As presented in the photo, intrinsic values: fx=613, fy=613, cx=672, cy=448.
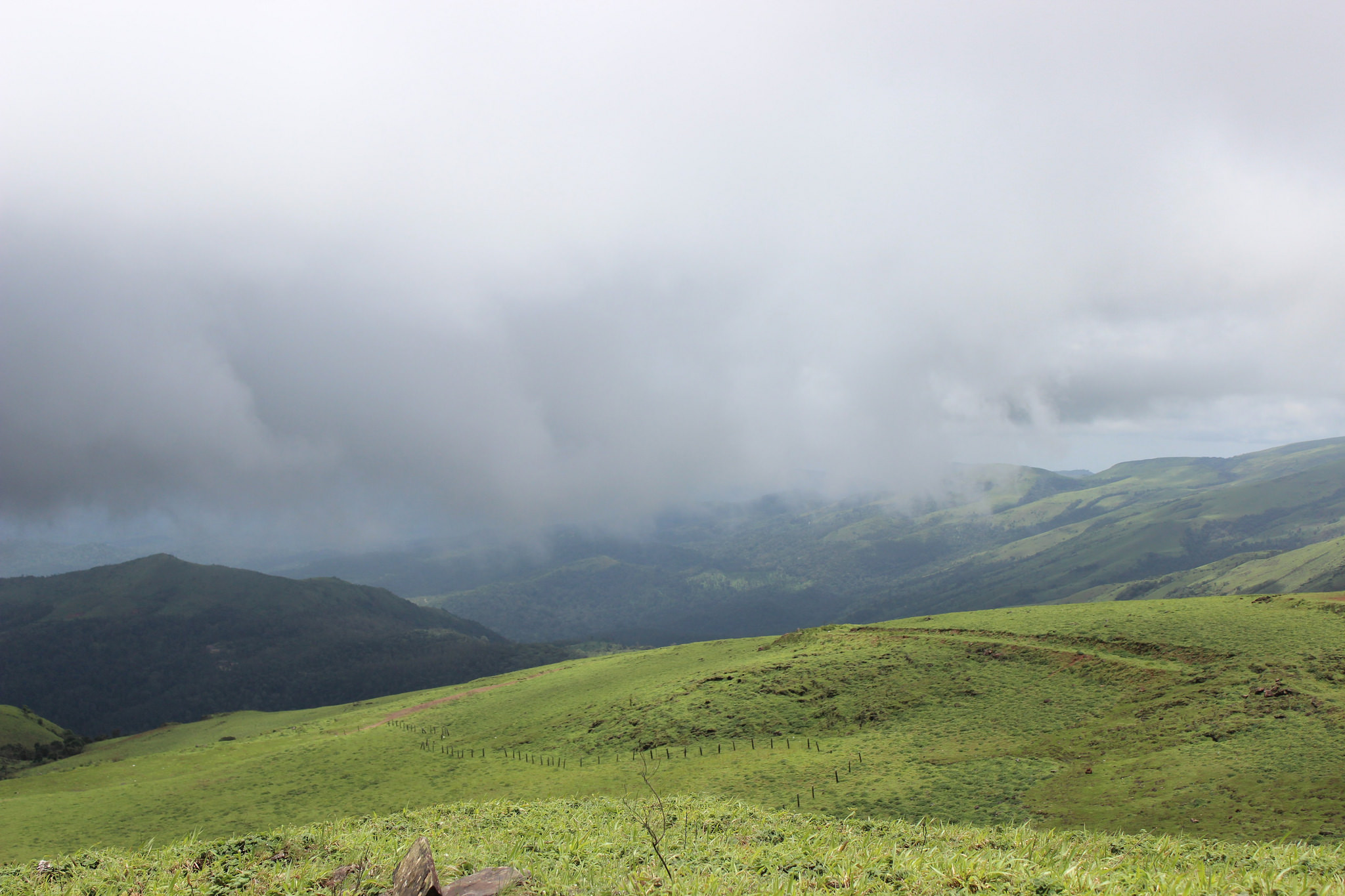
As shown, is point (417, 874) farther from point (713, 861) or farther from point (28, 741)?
point (28, 741)

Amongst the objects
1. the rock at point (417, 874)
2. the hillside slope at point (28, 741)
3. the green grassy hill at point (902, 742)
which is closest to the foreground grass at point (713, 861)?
the rock at point (417, 874)

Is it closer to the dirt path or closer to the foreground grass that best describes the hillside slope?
the dirt path

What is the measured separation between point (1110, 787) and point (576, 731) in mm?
36912

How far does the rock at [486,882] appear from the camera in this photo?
1043 centimetres

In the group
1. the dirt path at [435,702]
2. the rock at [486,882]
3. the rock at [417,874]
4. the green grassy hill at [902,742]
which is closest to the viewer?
the rock at [417,874]

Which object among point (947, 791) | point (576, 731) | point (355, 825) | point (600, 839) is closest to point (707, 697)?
point (576, 731)

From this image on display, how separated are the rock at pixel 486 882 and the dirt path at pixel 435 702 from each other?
62374mm

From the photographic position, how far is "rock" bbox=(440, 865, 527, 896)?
10430mm

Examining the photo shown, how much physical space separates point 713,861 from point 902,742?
1227 inches

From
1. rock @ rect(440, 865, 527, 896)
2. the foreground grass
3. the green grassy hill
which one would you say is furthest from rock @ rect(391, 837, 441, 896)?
the green grassy hill

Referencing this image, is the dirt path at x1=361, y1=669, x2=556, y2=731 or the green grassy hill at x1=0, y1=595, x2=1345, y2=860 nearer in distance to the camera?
the green grassy hill at x1=0, y1=595, x2=1345, y2=860

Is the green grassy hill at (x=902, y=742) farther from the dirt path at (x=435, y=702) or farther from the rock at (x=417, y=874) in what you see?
the rock at (x=417, y=874)

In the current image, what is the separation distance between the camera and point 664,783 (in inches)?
1416

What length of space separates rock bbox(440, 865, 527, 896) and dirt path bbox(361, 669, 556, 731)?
6237 cm
